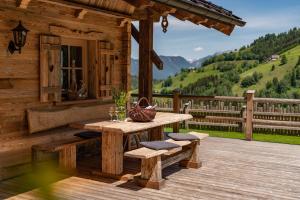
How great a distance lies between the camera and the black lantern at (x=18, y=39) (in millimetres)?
5582

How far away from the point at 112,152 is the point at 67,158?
836 mm

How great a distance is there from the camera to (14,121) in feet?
19.2

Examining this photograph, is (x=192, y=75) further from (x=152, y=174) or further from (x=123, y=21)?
(x=152, y=174)

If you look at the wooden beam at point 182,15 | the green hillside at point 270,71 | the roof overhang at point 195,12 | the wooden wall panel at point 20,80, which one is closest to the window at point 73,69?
the wooden wall panel at point 20,80

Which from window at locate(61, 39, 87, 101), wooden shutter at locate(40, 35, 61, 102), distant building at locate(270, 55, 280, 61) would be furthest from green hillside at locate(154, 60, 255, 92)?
wooden shutter at locate(40, 35, 61, 102)

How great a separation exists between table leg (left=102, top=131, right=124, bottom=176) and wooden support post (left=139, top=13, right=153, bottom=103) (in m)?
2.53

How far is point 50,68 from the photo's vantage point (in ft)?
21.0

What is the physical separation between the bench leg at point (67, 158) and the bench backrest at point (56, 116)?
1.98ft

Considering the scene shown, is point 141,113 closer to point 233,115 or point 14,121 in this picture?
point 14,121

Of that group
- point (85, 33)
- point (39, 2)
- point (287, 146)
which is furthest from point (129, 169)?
point (287, 146)

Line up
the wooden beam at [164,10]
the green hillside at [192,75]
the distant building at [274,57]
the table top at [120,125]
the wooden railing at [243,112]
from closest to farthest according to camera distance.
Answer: the table top at [120,125]
the wooden beam at [164,10]
the wooden railing at [243,112]
the green hillside at [192,75]
the distant building at [274,57]

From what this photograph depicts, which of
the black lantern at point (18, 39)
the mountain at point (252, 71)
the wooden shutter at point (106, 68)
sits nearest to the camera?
the black lantern at point (18, 39)

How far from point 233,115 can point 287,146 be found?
8.63 ft

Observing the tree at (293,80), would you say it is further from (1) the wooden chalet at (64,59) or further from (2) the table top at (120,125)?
(2) the table top at (120,125)
